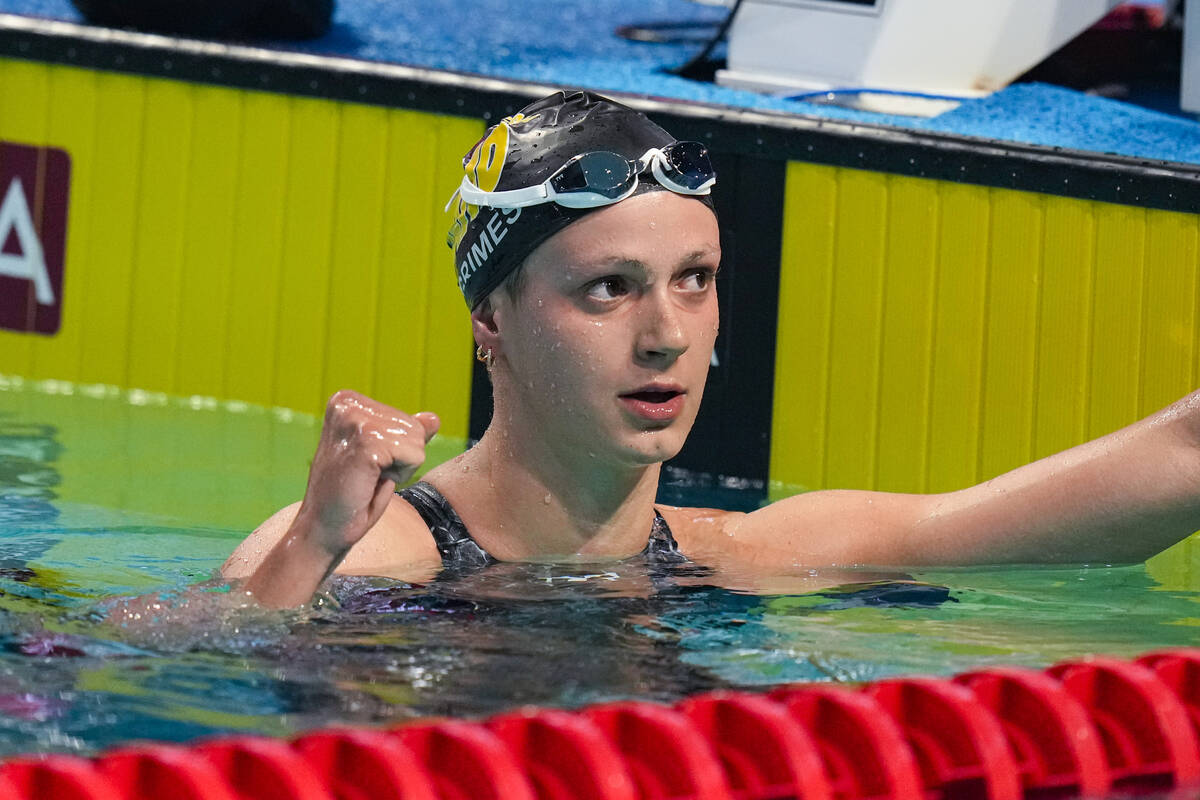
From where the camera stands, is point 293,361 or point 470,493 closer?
point 470,493

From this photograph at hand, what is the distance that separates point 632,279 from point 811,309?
2148mm

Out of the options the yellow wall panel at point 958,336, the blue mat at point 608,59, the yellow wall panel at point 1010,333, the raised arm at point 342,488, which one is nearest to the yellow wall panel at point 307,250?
the blue mat at point 608,59

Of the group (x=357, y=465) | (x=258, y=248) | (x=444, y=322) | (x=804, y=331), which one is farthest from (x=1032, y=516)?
(x=258, y=248)

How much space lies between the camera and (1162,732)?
2.16 m

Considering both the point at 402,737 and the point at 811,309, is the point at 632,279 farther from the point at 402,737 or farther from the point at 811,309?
the point at 811,309

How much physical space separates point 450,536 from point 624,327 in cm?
47

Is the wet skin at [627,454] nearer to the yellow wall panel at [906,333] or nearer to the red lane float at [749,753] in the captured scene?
the red lane float at [749,753]

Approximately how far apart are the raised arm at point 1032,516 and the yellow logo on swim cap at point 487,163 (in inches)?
28.7

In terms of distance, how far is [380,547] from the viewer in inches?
102

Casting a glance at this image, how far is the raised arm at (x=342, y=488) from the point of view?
2109 mm

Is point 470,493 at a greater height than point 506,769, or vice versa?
point 470,493

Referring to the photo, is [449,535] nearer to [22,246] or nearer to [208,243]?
[208,243]

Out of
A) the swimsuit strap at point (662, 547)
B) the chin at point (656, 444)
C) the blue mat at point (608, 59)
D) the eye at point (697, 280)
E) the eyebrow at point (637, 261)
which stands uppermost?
the blue mat at point (608, 59)

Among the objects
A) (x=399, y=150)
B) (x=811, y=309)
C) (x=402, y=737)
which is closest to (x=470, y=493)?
(x=402, y=737)
